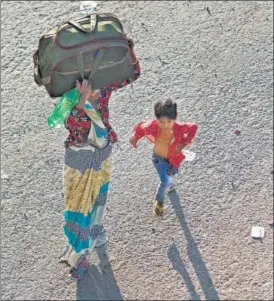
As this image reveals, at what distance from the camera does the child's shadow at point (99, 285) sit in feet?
18.9

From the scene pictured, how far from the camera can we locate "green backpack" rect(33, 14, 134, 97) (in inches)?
183

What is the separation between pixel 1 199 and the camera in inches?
249

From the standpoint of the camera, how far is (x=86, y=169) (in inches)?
208

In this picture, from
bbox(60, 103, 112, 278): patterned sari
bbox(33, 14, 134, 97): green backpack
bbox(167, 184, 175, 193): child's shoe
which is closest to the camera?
bbox(33, 14, 134, 97): green backpack

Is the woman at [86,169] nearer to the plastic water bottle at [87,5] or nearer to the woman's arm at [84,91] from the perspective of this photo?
the woman's arm at [84,91]

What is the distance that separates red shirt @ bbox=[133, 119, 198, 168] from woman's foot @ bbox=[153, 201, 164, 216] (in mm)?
645

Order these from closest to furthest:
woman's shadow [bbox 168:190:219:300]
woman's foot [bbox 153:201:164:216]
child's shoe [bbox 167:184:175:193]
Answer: woman's shadow [bbox 168:190:219:300] → woman's foot [bbox 153:201:164:216] → child's shoe [bbox 167:184:175:193]

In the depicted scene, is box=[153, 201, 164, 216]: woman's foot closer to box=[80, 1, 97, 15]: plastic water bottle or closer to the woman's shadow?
the woman's shadow

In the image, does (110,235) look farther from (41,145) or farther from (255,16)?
(255,16)

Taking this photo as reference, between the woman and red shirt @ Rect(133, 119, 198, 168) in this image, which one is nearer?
the woman

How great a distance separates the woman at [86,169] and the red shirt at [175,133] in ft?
0.84

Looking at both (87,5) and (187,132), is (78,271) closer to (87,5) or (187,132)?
(187,132)

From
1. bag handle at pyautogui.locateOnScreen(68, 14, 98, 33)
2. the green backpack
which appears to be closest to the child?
the green backpack

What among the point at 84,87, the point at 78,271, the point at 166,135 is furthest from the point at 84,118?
the point at 78,271
